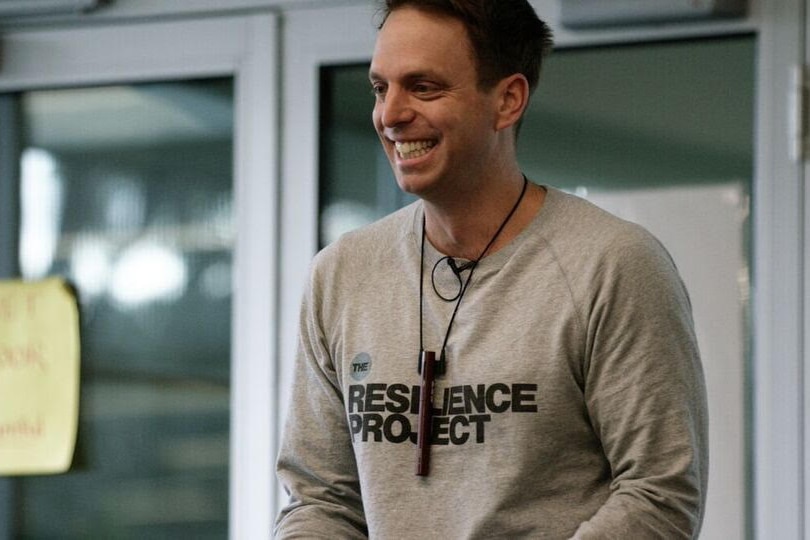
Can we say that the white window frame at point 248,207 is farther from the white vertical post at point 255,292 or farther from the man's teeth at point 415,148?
the man's teeth at point 415,148

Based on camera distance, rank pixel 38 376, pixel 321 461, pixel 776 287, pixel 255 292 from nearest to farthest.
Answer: pixel 321 461 → pixel 776 287 → pixel 255 292 → pixel 38 376

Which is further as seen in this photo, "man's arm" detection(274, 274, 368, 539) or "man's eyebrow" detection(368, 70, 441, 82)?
"man's arm" detection(274, 274, 368, 539)

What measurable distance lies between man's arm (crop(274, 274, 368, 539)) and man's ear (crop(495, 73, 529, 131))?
26 centimetres

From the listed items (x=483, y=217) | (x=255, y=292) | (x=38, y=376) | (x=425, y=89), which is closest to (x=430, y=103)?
(x=425, y=89)

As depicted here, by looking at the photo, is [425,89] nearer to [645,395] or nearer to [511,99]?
[511,99]

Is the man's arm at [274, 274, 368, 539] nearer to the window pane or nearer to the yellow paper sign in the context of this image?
the window pane

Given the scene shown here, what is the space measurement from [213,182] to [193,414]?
0.35m

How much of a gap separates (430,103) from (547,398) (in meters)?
0.27

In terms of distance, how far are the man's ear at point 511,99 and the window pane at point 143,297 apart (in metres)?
0.97

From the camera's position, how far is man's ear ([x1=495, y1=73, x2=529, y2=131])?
1.25 m

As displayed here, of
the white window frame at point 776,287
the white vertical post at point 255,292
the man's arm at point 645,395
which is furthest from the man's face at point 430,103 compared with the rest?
the white vertical post at point 255,292

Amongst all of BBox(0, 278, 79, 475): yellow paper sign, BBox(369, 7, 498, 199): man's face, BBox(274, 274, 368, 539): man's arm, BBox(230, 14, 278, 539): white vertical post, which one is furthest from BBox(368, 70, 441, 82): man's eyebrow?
BBox(0, 278, 79, 475): yellow paper sign

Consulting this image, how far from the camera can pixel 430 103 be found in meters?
1.20

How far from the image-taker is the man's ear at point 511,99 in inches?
49.1
